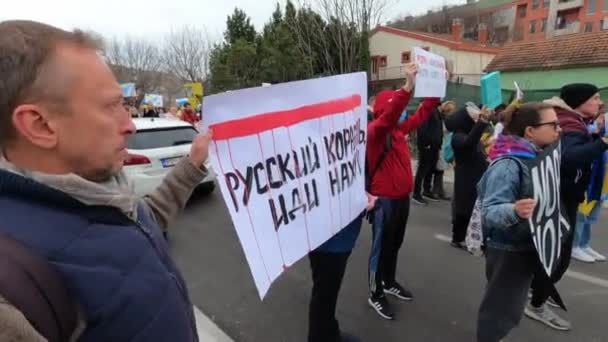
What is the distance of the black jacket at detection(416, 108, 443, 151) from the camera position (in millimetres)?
6047

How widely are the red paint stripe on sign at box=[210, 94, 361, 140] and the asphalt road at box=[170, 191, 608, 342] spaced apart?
66.7 inches

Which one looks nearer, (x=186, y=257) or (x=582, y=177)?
(x=582, y=177)

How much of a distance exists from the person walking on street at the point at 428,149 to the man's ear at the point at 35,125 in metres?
5.78

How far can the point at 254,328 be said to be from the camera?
2.73 meters

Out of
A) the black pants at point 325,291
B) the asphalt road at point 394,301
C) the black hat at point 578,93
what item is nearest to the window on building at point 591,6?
the asphalt road at point 394,301

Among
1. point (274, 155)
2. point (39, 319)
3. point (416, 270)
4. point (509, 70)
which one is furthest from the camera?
point (509, 70)

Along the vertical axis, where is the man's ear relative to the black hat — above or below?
above

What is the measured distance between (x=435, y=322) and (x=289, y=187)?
6.19 ft

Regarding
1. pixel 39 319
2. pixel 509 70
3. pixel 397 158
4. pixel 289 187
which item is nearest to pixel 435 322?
pixel 397 158

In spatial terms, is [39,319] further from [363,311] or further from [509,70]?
[509,70]

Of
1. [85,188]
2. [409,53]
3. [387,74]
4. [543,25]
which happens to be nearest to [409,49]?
[409,53]

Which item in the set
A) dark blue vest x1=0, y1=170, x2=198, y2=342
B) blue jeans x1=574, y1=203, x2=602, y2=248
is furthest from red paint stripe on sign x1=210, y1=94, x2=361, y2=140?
blue jeans x1=574, y1=203, x2=602, y2=248

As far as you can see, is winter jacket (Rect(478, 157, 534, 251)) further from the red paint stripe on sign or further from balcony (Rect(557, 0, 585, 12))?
balcony (Rect(557, 0, 585, 12))

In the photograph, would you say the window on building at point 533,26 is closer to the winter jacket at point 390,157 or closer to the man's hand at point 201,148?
the winter jacket at point 390,157
